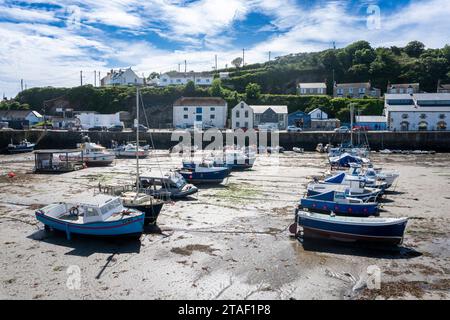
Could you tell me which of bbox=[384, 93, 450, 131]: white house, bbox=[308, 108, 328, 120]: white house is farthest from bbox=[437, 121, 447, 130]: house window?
bbox=[308, 108, 328, 120]: white house

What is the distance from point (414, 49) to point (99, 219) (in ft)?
355

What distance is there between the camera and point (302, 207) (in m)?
19.0

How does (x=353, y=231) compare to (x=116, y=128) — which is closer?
(x=353, y=231)

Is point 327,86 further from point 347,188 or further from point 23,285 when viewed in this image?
point 23,285

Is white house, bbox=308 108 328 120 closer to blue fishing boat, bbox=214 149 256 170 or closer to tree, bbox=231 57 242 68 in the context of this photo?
blue fishing boat, bbox=214 149 256 170

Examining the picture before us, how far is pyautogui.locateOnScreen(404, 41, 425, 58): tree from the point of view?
102188mm

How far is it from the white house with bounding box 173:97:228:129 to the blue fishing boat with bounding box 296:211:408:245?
50907 mm

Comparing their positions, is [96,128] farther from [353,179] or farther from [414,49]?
[414,49]

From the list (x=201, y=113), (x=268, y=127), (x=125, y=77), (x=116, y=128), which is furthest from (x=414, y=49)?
(x=116, y=128)

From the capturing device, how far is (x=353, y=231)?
579 inches

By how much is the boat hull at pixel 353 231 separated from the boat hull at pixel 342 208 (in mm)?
2973
